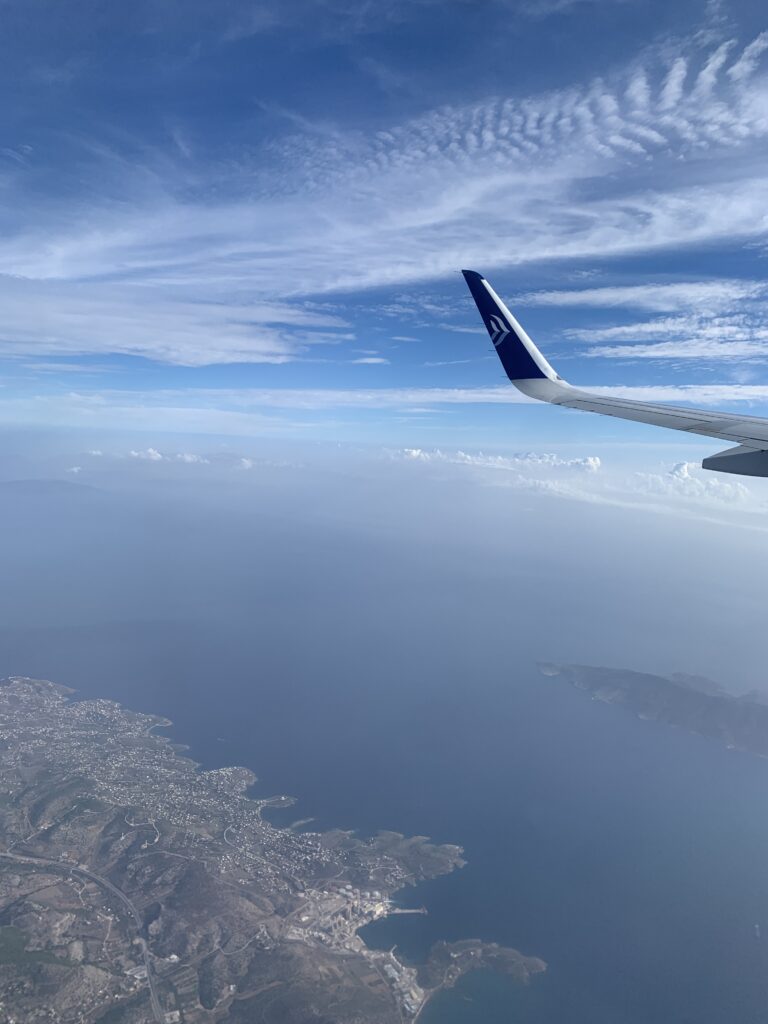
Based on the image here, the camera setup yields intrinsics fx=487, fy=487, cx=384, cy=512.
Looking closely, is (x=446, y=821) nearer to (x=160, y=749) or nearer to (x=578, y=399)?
(x=160, y=749)

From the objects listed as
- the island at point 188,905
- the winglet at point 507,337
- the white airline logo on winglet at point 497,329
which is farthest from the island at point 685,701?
the white airline logo on winglet at point 497,329

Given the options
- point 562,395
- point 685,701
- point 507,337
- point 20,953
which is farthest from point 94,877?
point 685,701

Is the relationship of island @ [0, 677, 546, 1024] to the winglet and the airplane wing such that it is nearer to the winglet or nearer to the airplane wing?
the airplane wing

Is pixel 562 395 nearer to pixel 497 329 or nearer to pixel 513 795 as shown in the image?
pixel 497 329

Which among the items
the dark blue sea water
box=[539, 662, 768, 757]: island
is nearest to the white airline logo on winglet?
the dark blue sea water

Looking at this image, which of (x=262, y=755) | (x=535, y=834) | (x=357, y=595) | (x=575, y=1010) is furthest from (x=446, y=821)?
(x=357, y=595)

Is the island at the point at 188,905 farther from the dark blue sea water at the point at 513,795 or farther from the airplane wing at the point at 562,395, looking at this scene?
the airplane wing at the point at 562,395
